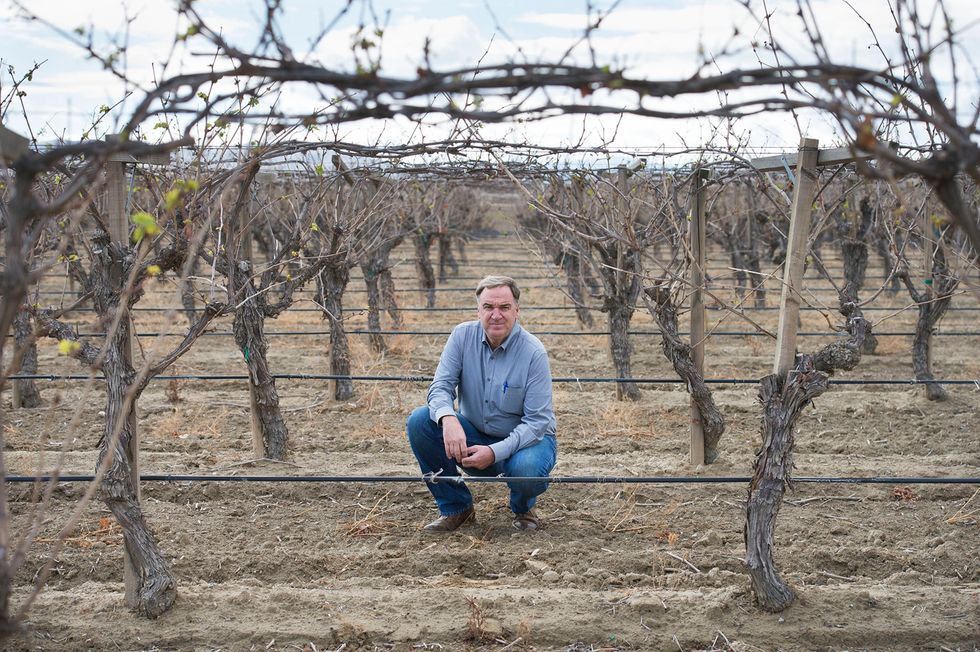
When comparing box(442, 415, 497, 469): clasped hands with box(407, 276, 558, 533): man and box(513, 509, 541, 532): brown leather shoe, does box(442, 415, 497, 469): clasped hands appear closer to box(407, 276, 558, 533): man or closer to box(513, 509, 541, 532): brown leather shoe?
box(407, 276, 558, 533): man

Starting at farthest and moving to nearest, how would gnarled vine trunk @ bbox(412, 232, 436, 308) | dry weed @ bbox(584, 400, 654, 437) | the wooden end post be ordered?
gnarled vine trunk @ bbox(412, 232, 436, 308) → dry weed @ bbox(584, 400, 654, 437) → the wooden end post

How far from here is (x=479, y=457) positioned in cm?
380

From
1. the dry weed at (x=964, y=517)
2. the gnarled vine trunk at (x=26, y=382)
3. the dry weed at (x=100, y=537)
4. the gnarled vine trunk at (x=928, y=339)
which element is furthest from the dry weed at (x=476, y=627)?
the gnarled vine trunk at (x=928, y=339)

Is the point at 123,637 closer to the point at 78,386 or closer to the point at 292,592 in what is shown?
the point at 292,592

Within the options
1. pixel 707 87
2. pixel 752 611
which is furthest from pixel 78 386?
pixel 707 87

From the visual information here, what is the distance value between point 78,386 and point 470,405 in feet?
15.9

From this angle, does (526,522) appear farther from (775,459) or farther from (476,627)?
(775,459)

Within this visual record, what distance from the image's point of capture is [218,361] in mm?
8820

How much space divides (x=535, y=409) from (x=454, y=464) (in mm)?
481

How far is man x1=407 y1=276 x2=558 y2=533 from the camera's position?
3.97 meters

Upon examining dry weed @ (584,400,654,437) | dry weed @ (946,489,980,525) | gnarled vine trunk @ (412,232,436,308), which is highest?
gnarled vine trunk @ (412,232,436,308)

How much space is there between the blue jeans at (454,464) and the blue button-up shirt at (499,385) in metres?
0.05

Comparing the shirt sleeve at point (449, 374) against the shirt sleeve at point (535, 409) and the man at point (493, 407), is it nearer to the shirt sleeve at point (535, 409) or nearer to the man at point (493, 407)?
the man at point (493, 407)

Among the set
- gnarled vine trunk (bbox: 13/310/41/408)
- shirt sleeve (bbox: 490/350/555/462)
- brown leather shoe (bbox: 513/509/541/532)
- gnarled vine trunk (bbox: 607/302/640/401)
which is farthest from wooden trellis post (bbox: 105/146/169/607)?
gnarled vine trunk (bbox: 607/302/640/401)
